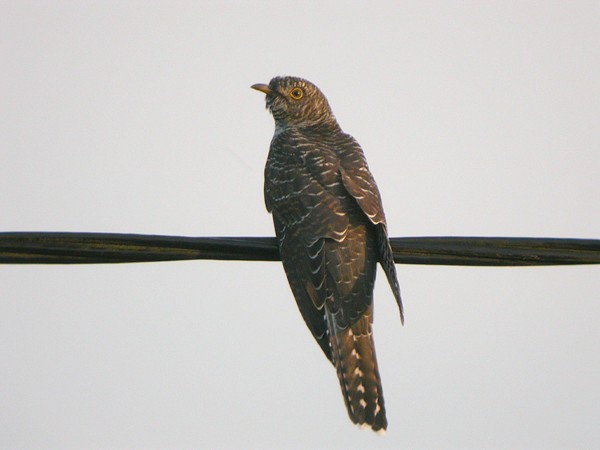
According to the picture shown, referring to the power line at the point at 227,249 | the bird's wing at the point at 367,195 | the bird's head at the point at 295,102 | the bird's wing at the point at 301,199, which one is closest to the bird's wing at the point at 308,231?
the bird's wing at the point at 301,199

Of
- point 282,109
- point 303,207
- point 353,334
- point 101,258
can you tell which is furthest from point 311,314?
point 282,109

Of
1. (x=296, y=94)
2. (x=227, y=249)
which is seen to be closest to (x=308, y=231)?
(x=227, y=249)

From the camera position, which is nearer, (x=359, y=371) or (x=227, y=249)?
(x=227, y=249)

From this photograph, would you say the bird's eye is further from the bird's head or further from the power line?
the power line

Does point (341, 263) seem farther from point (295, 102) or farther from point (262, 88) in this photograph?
point (262, 88)

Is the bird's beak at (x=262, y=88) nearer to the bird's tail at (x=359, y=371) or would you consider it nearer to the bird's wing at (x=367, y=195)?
the bird's wing at (x=367, y=195)

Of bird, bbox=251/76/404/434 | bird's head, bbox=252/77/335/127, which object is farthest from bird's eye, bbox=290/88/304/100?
bird, bbox=251/76/404/434

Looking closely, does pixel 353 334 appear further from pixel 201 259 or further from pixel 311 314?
pixel 201 259
